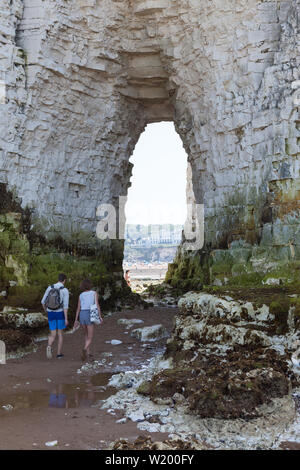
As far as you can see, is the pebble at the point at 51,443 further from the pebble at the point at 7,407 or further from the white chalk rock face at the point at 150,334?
the white chalk rock face at the point at 150,334

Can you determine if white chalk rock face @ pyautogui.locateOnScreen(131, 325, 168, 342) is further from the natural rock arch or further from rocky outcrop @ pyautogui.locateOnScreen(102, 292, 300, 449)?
the natural rock arch

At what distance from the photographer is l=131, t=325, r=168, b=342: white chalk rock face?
11453mm

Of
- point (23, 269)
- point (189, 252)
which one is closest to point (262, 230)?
point (23, 269)

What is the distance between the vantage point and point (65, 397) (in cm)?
673

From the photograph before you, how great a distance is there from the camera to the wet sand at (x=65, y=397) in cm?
515

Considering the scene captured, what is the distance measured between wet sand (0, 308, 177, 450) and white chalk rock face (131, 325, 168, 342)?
319mm

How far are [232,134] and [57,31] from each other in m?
6.70

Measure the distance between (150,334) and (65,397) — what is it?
4.99m

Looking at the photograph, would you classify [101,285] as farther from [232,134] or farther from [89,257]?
[232,134]

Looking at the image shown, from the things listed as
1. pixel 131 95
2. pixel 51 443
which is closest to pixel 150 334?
pixel 51 443

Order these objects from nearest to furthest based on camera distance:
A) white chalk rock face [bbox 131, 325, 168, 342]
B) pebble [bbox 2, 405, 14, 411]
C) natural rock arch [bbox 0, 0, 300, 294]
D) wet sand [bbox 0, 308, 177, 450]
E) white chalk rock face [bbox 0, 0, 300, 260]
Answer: wet sand [bbox 0, 308, 177, 450] → pebble [bbox 2, 405, 14, 411] → white chalk rock face [bbox 131, 325, 168, 342] → natural rock arch [bbox 0, 0, 300, 294] → white chalk rock face [bbox 0, 0, 300, 260]

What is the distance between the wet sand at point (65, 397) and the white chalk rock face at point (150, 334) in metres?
0.32

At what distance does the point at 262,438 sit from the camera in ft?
16.6

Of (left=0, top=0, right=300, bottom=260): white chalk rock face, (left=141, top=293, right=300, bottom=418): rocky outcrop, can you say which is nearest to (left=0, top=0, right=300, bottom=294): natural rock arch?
(left=0, top=0, right=300, bottom=260): white chalk rock face
